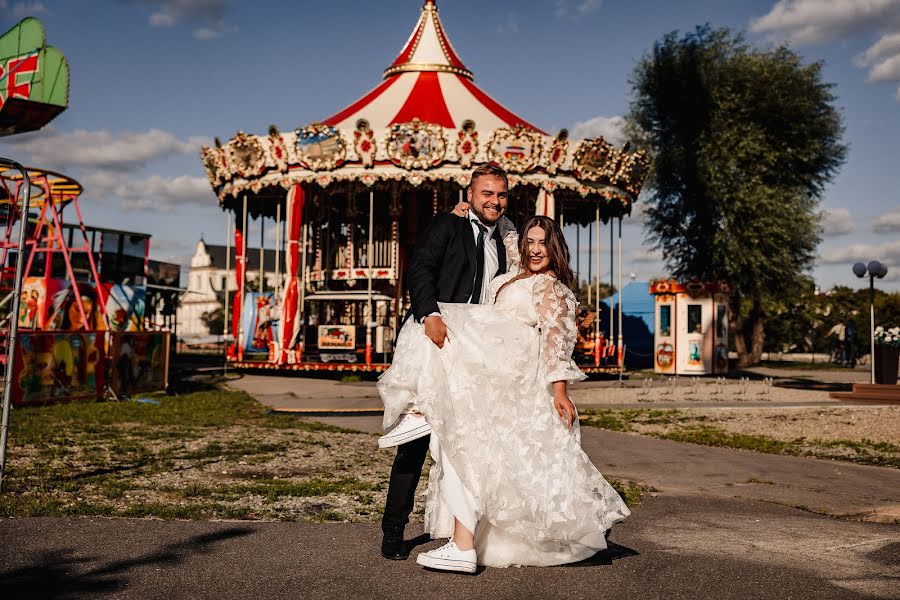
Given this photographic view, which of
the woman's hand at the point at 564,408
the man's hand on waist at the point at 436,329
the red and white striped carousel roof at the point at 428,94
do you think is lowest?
the woman's hand at the point at 564,408

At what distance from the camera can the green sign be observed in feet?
20.6

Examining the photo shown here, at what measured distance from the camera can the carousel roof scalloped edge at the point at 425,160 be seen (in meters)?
21.9

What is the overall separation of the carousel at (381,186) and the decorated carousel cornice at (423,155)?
0.11ft

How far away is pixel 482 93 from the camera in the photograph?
2661cm

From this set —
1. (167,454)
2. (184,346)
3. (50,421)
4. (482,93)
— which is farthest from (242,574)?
(184,346)

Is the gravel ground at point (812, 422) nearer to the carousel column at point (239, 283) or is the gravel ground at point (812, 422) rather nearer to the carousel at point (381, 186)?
the carousel at point (381, 186)

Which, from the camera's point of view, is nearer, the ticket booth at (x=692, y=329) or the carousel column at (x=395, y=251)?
the carousel column at (x=395, y=251)

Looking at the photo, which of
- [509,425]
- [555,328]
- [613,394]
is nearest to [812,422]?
[613,394]

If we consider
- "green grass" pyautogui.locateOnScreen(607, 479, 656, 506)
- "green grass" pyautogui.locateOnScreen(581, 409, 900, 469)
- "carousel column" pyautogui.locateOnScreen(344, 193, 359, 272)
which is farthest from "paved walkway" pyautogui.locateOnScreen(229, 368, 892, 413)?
"green grass" pyautogui.locateOnScreen(607, 479, 656, 506)

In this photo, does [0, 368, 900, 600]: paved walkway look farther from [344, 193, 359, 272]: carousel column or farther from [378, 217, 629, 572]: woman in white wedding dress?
[344, 193, 359, 272]: carousel column

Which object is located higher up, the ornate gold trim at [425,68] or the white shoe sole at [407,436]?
the ornate gold trim at [425,68]

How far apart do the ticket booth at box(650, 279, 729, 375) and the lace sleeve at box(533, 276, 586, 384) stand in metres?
21.8

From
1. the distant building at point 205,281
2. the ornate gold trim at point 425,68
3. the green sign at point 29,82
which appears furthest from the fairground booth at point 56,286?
the distant building at point 205,281

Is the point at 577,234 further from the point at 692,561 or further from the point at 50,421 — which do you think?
the point at 692,561
